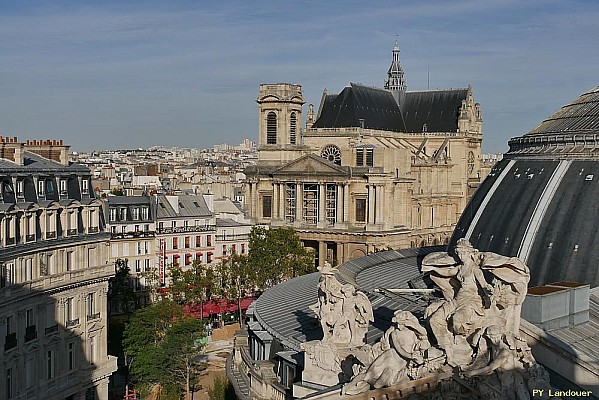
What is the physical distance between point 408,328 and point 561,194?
17999mm

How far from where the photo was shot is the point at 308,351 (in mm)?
23141

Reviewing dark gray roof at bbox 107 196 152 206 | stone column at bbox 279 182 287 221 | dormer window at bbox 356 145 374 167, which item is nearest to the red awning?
dark gray roof at bbox 107 196 152 206

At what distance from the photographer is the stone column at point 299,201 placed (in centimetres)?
11100

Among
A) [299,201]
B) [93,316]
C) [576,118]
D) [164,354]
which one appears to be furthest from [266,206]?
[576,118]

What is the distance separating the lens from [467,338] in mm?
16812

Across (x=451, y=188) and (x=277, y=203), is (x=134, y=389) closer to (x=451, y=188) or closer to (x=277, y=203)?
(x=277, y=203)

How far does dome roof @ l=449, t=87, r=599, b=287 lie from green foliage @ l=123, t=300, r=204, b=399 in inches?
845

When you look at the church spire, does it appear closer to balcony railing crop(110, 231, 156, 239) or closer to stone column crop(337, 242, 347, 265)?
stone column crop(337, 242, 347, 265)

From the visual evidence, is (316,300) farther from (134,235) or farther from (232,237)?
(232,237)

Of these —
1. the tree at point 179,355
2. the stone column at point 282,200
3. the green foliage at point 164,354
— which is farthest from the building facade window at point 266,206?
Answer: the tree at point 179,355

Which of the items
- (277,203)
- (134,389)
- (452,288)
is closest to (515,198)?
(452,288)

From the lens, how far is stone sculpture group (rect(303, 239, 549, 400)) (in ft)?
51.3

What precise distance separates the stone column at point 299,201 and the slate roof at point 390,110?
11038mm

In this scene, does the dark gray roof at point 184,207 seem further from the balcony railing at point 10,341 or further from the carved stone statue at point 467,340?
the carved stone statue at point 467,340
